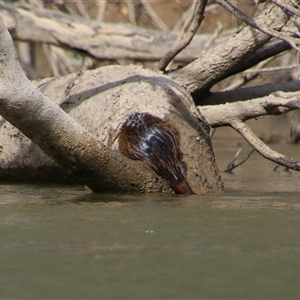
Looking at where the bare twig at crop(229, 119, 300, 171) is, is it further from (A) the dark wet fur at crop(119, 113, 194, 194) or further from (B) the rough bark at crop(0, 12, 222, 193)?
(A) the dark wet fur at crop(119, 113, 194, 194)

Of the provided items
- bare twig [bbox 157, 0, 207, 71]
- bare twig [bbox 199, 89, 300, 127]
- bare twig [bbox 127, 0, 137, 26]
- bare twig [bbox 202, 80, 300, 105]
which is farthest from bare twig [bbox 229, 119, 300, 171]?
bare twig [bbox 127, 0, 137, 26]

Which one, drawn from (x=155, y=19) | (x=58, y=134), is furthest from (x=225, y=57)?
(x=155, y=19)

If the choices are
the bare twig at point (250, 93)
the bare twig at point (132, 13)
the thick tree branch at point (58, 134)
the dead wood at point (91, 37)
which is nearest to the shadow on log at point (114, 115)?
the thick tree branch at point (58, 134)

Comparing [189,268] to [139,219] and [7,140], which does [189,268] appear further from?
[7,140]

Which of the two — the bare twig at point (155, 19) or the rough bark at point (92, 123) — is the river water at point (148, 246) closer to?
the rough bark at point (92, 123)

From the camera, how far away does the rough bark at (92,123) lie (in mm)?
3674

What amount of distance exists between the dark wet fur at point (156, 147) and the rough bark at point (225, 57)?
974mm

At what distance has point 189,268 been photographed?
8.44 feet

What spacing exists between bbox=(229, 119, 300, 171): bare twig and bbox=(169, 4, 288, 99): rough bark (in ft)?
1.76

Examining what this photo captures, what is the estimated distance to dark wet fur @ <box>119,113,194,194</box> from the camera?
14.4 ft

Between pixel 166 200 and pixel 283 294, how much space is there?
1797mm

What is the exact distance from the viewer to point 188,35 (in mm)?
5441

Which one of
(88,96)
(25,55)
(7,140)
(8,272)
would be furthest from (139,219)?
(25,55)

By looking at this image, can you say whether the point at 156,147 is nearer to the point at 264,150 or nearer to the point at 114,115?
the point at 114,115
